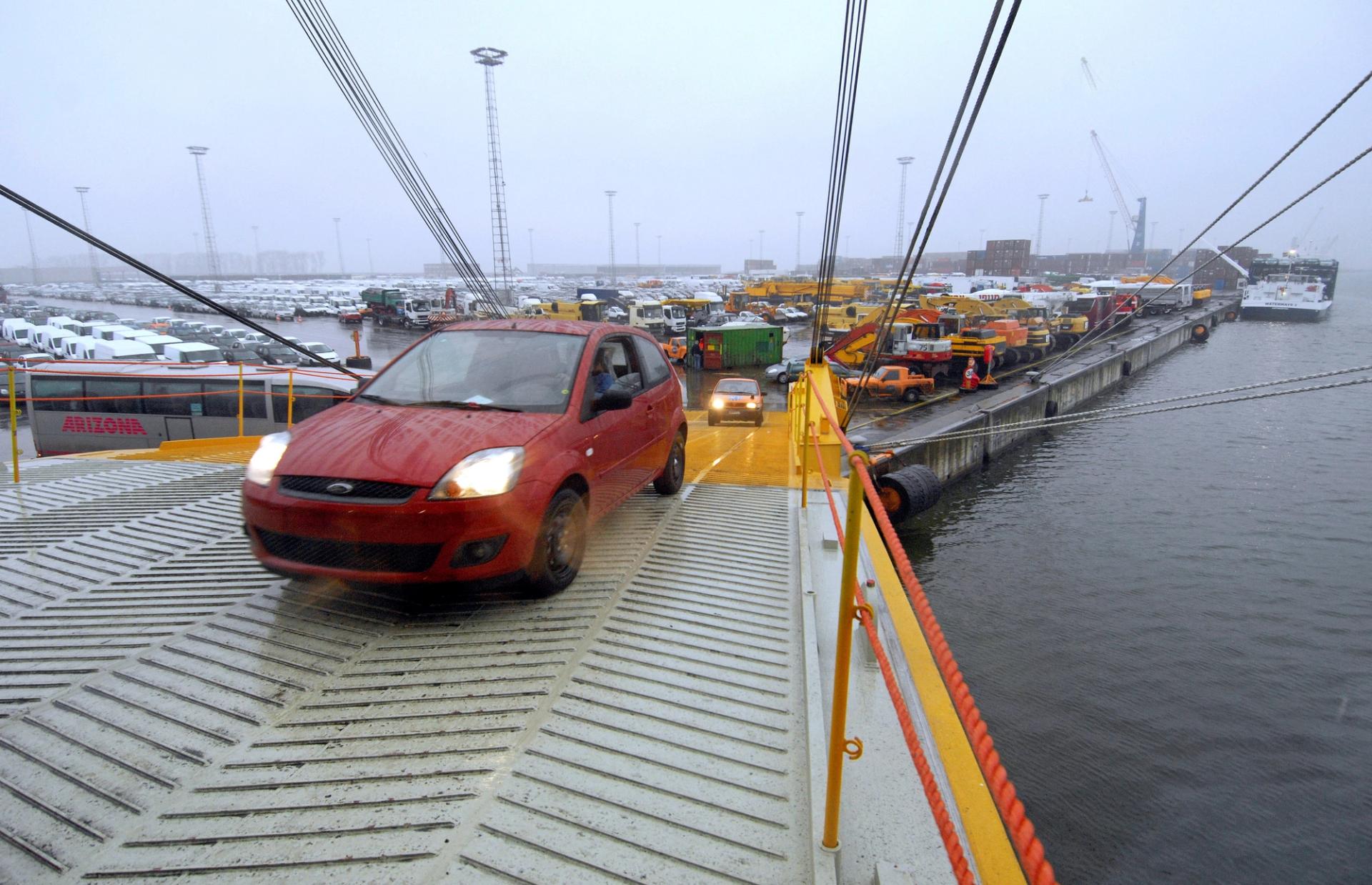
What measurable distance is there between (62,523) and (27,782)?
369 cm

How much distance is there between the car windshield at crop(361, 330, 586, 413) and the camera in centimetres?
419

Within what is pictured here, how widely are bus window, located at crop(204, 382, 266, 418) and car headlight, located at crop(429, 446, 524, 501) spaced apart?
13677 mm

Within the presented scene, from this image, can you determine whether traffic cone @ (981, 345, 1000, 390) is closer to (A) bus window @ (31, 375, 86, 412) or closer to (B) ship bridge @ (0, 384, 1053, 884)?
(B) ship bridge @ (0, 384, 1053, 884)

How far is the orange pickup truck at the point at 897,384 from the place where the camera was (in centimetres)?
2570

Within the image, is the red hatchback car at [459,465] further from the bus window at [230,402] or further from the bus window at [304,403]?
the bus window at [230,402]

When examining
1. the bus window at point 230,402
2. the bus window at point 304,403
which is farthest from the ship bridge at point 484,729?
the bus window at point 230,402

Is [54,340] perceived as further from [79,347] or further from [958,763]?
[958,763]

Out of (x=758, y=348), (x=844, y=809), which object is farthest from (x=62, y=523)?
(x=758, y=348)

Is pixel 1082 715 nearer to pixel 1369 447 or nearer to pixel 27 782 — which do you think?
pixel 27 782

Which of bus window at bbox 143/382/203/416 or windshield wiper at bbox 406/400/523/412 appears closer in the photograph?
windshield wiper at bbox 406/400/523/412

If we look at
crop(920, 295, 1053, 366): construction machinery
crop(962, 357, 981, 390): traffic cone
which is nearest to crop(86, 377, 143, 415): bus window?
crop(962, 357, 981, 390): traffic cone

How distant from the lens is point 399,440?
361 cm

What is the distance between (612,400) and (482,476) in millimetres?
1131

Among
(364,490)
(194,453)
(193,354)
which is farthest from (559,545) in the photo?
(193,354)
